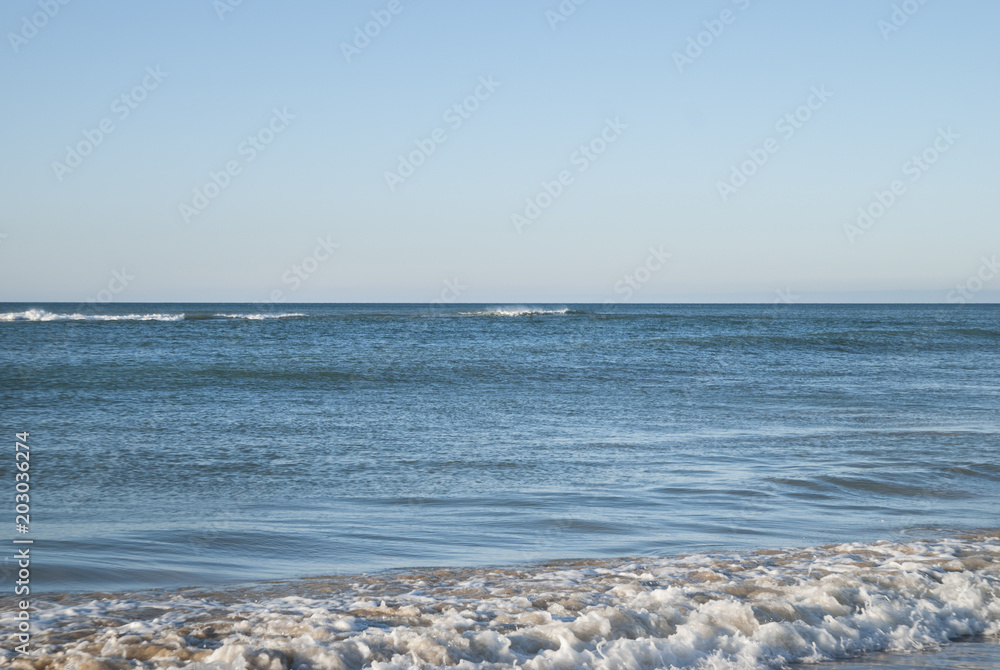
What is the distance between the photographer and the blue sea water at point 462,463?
18.8 ft

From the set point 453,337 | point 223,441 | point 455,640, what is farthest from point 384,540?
point 453,337

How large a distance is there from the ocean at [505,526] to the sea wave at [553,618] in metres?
0.02

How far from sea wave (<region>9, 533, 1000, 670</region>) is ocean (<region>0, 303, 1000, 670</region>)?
0.05ft

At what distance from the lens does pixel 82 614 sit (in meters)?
3.99

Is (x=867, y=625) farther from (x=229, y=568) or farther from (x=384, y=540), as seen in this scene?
(x=229, y=568)

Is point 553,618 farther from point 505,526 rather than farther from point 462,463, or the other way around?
point 462,463

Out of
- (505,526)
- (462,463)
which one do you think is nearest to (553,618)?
(505,526)

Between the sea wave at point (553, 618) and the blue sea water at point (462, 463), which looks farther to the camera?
the blue sea water at point (462, 463)

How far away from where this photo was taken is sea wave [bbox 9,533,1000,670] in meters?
3.58

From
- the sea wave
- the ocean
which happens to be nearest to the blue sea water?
the ocean

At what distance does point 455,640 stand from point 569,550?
202 cm

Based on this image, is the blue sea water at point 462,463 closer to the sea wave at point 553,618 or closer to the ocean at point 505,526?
the ocean at point 505,526

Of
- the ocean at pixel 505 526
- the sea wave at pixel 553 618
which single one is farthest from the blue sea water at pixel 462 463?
the sea wave at pixel 553 618

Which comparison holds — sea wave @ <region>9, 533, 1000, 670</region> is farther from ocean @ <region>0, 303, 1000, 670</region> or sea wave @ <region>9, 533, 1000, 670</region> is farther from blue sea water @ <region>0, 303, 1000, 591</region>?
blue sea water @ <region>0, 303, 1000, 591</region>
